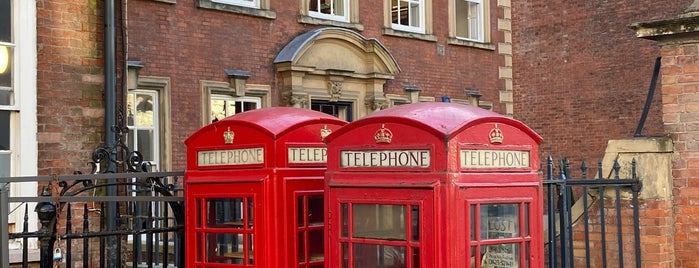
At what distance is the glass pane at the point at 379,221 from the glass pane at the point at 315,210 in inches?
30.4

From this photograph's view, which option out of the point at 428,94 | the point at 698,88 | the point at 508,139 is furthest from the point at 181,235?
the point at 428,94

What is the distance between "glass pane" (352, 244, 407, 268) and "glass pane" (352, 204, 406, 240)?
7 cm

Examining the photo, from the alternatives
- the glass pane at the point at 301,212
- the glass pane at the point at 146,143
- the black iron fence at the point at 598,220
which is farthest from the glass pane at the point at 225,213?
the glass pane at the point at 146,143

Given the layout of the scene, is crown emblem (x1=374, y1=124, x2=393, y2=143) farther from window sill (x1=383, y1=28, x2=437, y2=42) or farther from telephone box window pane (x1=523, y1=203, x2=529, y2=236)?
window sill (x1=383, y1=28, x2=437, y2=42)

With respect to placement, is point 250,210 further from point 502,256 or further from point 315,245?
point 502,256

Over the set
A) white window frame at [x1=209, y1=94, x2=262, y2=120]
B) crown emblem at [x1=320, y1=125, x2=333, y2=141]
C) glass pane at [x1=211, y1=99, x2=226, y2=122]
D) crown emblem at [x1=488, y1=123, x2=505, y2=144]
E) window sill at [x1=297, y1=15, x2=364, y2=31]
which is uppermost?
window sill at [x1=297, y1=15, x2=364, y2=31]

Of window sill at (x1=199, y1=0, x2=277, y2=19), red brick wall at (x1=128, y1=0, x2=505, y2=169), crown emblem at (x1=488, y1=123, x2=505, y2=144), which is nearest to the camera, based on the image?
crown emblem at (x1=488, y1=123, x2=505, y2=144)

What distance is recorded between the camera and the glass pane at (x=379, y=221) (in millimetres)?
4883

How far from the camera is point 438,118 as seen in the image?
4.84 meters

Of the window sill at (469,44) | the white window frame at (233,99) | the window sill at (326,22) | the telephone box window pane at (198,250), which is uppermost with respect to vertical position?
the window sill at (326,22)

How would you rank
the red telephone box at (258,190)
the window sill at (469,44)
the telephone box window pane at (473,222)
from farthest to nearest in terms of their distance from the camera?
1. the window sill at (469,44)
2. the red telephone box at (258,190)
3. the telephone box window pane at (473,222)

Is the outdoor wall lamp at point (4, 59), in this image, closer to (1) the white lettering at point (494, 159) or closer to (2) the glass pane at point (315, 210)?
(2) the glass pane at point (315, 210)

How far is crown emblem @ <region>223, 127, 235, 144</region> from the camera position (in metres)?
5.77

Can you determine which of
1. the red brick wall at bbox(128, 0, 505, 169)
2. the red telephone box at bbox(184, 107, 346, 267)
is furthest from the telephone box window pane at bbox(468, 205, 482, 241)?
the red brick wall at bbox(128, 0, 505, 169)
